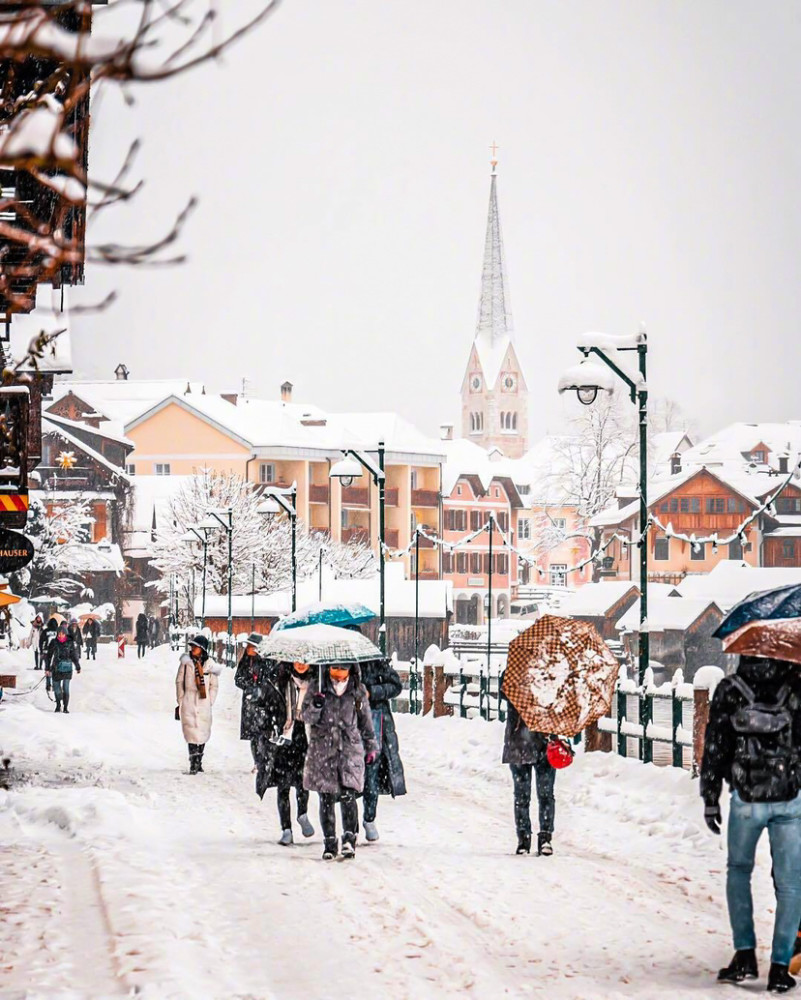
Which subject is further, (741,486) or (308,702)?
(741,486)

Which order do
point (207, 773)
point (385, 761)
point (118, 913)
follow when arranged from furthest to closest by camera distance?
point (207, 773) < point (385, 761) < point (118, 913)

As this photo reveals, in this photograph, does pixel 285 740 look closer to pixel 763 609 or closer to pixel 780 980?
pixel 763 609

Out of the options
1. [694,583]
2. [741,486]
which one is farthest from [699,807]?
[741,486]

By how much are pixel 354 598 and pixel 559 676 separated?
5639 cm

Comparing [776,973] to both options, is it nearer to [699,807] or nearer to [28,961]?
[28,961]

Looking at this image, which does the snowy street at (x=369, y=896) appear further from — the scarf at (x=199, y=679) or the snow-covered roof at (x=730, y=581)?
the snow-covered roof at (x=730, y=581)

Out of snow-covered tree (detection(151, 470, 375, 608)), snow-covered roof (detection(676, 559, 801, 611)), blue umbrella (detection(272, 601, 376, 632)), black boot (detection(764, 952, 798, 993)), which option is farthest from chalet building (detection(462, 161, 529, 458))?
black boot (detection(764, 952, 798, 993))

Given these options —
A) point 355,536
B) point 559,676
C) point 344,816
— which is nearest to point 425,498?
point 355,536

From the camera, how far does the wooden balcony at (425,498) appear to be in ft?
357

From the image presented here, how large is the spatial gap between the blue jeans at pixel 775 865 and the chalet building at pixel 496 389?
181 m

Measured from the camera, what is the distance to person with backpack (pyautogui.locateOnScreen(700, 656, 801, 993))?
7664 millimetres

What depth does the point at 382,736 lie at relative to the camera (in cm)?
1265

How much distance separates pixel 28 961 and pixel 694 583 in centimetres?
6648

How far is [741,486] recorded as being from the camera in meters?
87.4
